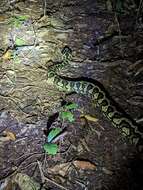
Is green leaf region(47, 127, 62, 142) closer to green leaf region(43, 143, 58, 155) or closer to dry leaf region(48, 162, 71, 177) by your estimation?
green leaf region(43, 143, 58, 155)

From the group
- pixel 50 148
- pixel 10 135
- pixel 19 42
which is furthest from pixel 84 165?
pixel 19 42

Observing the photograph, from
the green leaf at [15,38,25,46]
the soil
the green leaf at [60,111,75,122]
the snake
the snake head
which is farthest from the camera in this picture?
the green leaf at [15,38,25,46]

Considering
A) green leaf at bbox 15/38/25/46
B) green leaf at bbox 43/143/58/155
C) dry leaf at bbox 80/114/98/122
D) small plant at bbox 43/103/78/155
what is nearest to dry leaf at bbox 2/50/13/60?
green leaf at bbox 15/38/25/46

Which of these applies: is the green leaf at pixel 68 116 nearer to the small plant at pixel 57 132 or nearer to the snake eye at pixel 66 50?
the small plant at pixel 57 132

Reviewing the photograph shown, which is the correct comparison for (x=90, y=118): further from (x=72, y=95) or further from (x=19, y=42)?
(x=19, y=42)

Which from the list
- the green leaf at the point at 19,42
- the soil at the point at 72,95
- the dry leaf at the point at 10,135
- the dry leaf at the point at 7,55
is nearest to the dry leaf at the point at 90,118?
the soil at the point at 72,95

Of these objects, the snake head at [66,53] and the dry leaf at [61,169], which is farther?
the snake head at [66,53]
